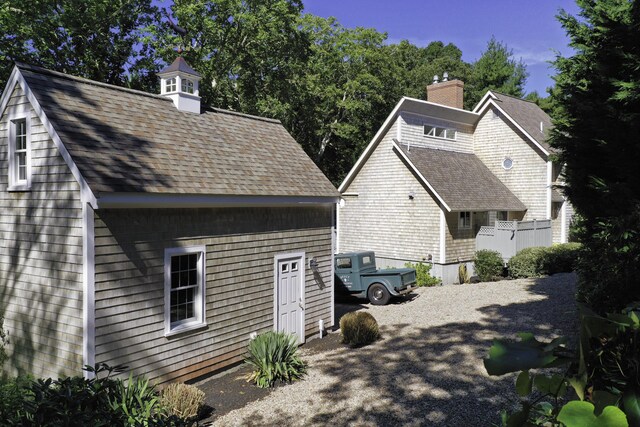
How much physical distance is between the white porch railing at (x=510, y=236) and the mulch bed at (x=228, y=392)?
16191 millimetres

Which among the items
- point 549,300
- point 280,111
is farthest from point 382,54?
point 549,300

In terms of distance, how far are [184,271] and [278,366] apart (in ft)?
9.85

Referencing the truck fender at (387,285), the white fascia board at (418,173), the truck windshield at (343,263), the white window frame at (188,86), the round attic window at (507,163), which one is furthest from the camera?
the round attic window at (507,163)

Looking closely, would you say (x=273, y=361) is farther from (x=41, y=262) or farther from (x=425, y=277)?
(x=425, y=277)

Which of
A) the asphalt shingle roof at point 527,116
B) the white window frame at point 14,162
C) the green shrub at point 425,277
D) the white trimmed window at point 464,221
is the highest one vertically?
the asphalt shingle roof at point 527,116

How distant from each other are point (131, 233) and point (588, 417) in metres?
9.89

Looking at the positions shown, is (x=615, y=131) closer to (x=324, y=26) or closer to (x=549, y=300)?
(x=549, y=300)

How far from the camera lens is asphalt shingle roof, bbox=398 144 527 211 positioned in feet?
77.0

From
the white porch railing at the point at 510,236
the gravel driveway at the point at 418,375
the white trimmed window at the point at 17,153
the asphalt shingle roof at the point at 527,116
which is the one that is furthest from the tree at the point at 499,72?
the white trimmed window at the point at 17,153

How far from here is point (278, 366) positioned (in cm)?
1081

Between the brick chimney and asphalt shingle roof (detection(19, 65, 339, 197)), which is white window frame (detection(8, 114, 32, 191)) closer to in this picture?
asphalt shingle roof (detection(19, 65, 339, 197))

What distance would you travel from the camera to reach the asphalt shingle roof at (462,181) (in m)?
23.5

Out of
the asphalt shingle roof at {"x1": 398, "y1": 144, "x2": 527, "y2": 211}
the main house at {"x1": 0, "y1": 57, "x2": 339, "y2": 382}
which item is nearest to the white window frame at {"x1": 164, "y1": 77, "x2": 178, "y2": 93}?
the main house at {"x1": 0, "y1": 57, "x2": 339, "y2": 382}

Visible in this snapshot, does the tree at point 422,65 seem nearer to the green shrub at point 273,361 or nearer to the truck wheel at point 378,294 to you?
the truck wheel at point 378,294
